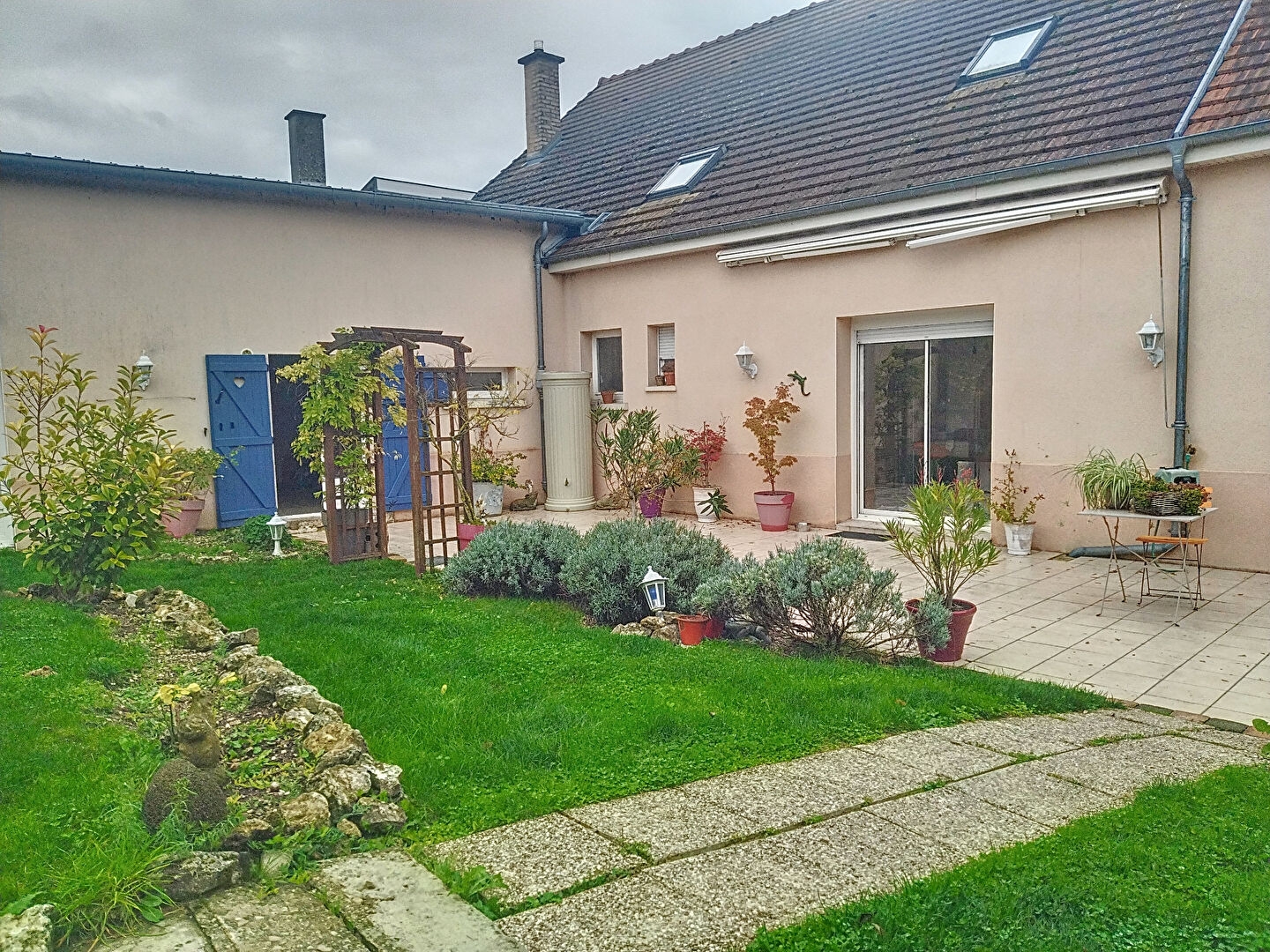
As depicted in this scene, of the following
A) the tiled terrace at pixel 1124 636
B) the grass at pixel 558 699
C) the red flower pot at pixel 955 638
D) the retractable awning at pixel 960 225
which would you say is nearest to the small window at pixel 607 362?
the retractable awning at pixel 960 225

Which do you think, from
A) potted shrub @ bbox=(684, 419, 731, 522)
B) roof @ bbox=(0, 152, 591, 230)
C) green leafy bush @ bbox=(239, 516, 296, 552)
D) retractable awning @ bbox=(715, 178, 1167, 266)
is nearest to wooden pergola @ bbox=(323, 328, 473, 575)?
green leafy bush @ bbox=(239, 516, 296, 552)

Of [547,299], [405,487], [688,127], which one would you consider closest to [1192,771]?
[405,487]

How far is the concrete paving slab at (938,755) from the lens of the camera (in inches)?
163

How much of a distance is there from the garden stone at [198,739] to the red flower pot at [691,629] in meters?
3.34

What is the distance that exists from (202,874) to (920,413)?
367 inches

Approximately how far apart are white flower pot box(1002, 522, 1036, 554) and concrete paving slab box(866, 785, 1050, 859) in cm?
624

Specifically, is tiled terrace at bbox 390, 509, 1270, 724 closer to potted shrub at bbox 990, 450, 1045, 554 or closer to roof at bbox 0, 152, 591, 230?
potted shrub at bbox 990, 450, 1045, 554

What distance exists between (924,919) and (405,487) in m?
11.0

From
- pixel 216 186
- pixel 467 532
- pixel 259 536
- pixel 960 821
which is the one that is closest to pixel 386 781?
pixel 960 821

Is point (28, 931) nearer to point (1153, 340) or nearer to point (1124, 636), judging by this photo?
point (1124, 636)

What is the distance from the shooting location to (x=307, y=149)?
48.9ft

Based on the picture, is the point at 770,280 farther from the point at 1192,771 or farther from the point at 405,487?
the point at 1192,771

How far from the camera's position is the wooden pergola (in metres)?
8.57

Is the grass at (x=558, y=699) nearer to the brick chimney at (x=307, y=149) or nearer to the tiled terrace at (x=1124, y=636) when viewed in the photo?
the tiled terrace at (x=1124, y=636)
